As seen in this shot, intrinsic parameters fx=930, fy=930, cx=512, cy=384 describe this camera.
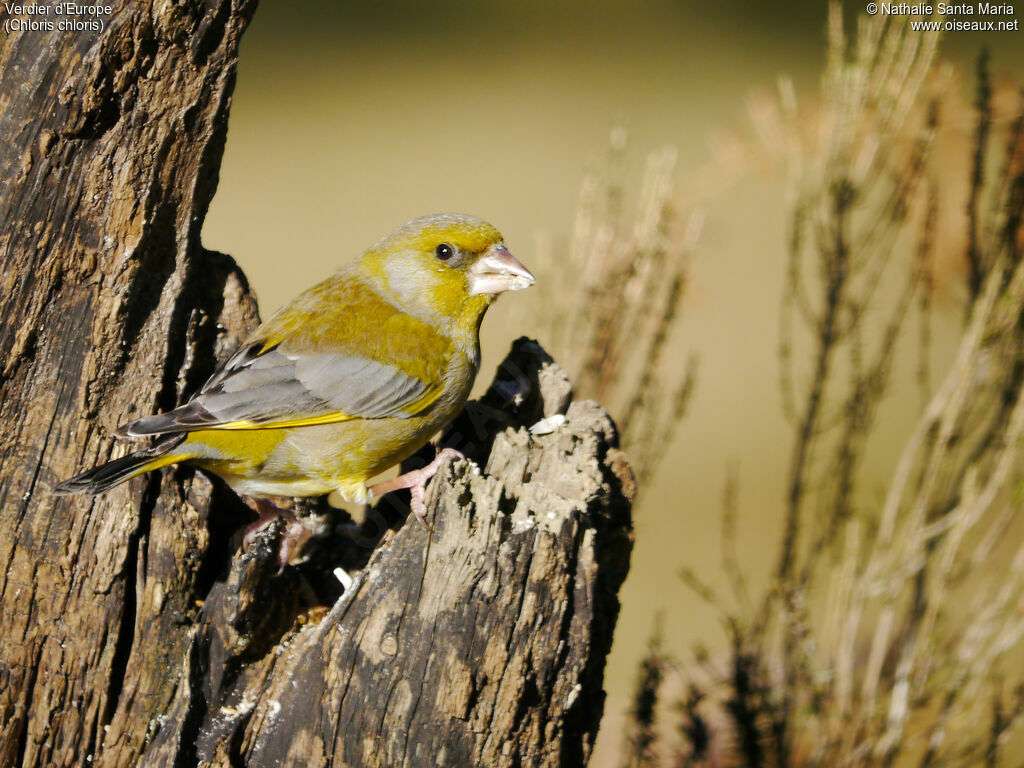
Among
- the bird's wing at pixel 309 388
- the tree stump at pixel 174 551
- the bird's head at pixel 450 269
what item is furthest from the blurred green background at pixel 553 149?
the tree stump at pixel 174 551

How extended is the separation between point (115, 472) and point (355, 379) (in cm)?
72

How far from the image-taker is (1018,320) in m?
3.48

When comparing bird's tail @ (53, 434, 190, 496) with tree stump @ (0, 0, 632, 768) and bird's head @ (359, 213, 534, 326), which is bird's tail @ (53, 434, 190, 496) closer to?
tree stump @ (0, 0, 632, 768)

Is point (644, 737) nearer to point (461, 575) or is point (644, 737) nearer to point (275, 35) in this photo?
point (461, 575)

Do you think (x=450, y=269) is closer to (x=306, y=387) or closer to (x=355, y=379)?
(x=355, y=379)

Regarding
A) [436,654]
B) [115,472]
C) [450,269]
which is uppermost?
[450,269]

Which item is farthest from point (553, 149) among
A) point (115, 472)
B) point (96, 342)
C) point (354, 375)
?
point (115, 472)

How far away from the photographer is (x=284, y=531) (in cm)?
262

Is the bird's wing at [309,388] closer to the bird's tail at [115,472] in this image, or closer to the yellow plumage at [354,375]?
the yellow plumage at [354,375]

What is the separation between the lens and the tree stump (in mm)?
2221

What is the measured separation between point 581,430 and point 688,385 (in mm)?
1328

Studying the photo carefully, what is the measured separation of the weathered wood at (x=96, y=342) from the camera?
2.23 meters

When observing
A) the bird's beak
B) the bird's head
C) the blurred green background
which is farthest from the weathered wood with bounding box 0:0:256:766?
the blurred green background

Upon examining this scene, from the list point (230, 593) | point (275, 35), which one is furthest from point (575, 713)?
point (275, 35)
